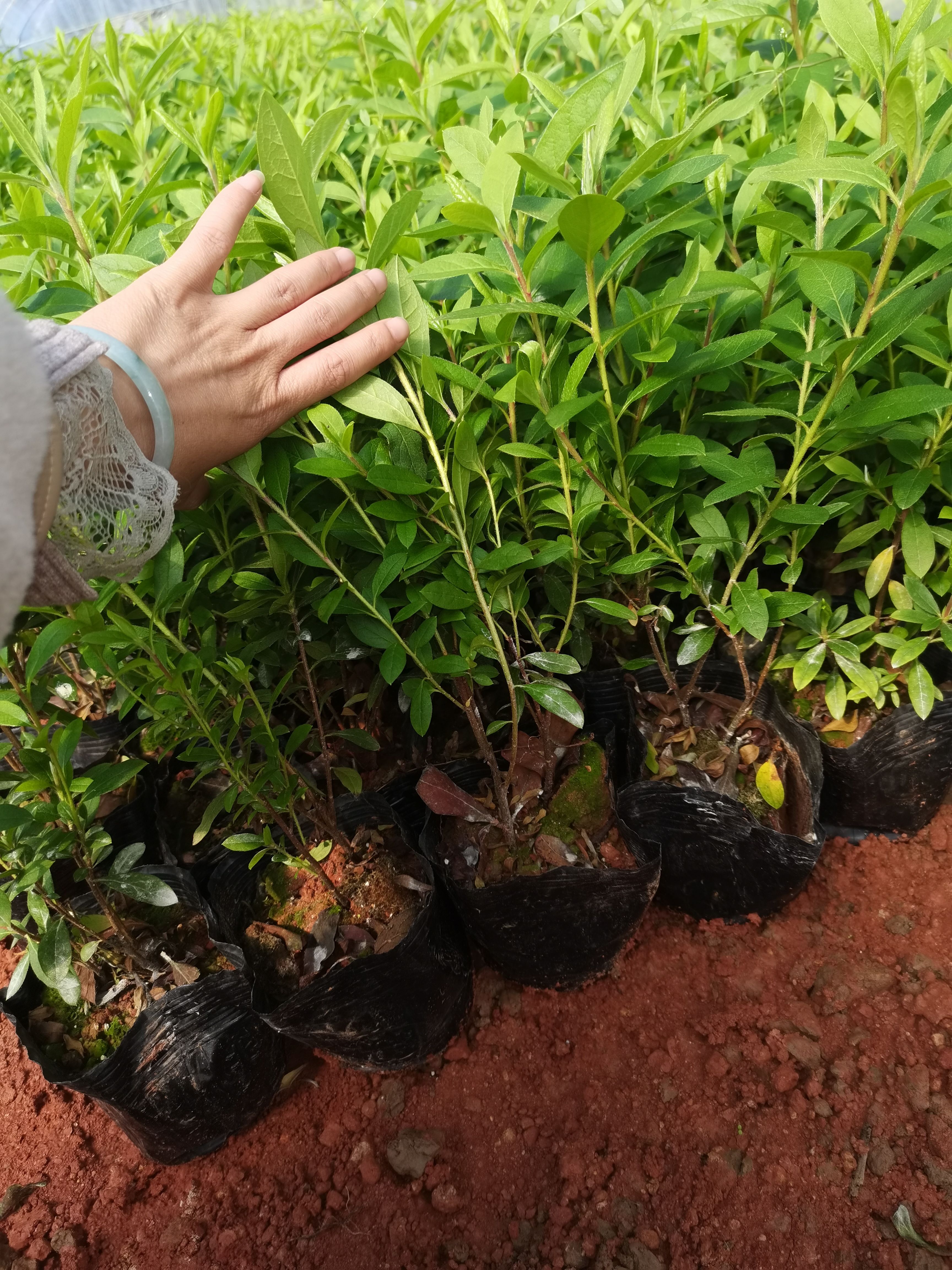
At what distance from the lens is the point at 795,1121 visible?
5.28ft

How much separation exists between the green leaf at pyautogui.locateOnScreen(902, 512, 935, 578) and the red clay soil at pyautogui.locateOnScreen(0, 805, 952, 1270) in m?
0.78

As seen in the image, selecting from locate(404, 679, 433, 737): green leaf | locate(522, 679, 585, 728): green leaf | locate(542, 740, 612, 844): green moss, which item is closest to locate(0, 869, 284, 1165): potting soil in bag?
locate(404, 679, 433, 737): green leaf

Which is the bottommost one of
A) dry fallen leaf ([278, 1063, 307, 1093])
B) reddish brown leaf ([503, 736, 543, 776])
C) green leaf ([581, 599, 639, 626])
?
dry fallen leaf ([278, 1063, 307, 1093])

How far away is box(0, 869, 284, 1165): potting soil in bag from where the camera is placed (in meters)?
1.64

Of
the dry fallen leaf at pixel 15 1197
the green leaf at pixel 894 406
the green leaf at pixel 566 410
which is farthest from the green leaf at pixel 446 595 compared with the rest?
the dry fallen leaf at pixel 15 1197

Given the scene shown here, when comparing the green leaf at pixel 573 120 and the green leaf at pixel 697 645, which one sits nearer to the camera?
the green leaf at pixel 573 120

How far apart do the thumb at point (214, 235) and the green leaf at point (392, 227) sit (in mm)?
184

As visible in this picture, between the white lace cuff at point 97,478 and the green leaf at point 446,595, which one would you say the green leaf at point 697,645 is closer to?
the green leaf at point 446,595

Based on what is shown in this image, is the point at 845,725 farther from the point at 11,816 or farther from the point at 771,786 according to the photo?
the point at 11,816

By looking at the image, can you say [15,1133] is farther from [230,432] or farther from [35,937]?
[230,432]

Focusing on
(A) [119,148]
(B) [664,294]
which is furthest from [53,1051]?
(A) [119,148]

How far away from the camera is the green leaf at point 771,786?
1854 millimetres

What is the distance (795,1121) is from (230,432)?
5.58 feet

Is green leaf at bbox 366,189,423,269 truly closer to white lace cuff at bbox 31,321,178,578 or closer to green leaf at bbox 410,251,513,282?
green leaf at bbox 410,251,513,282
